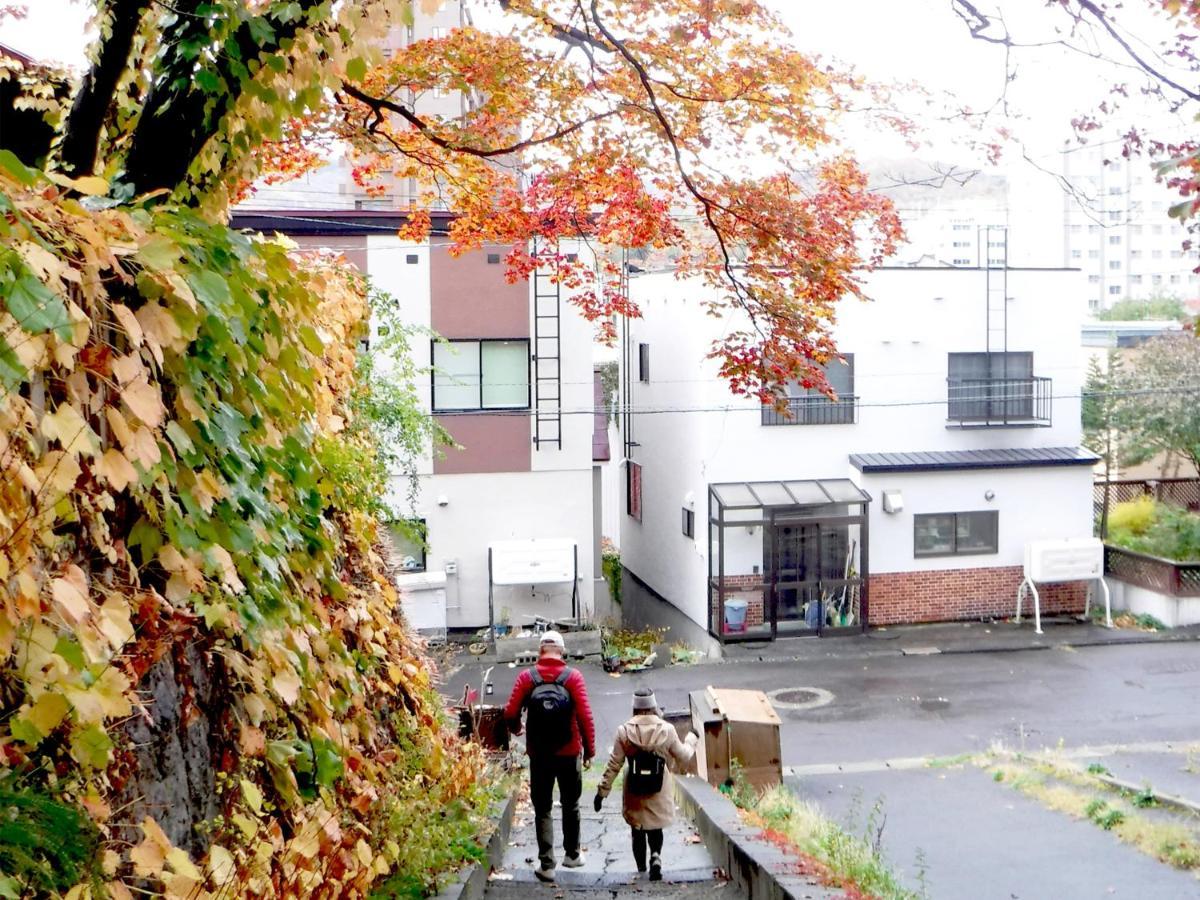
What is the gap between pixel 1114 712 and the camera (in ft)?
55.5

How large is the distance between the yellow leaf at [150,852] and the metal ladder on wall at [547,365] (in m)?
18.4

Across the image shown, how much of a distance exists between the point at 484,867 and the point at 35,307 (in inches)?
197

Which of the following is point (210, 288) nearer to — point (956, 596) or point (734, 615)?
point (734, 615)

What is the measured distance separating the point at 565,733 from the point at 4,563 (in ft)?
→ 17.9

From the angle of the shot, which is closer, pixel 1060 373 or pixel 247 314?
pixel 247 314

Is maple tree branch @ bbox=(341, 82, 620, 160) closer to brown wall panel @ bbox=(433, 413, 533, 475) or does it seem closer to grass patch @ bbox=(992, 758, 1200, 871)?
grass patch @ bbox=(992, 758, 1200, 871)

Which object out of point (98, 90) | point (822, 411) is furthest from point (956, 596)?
point (98, 90)

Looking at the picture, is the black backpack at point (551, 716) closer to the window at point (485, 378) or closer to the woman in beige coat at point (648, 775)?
the woman in beige coat at point (648, 775)

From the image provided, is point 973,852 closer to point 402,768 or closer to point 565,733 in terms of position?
point 565,733

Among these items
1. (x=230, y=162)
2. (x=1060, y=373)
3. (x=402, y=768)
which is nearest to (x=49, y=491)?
(x=230, y=162)

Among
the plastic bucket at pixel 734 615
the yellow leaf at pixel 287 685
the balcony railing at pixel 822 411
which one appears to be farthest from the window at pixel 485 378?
the yellow leaf at pixel 287 685

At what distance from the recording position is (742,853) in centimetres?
724

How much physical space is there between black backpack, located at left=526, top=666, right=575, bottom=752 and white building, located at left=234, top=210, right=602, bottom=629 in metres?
13.3

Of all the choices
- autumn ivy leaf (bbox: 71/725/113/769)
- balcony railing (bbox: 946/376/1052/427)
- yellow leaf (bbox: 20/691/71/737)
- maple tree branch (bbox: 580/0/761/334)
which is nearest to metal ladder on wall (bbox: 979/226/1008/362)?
balcony railing (bbox: 946/376/1052/427)
